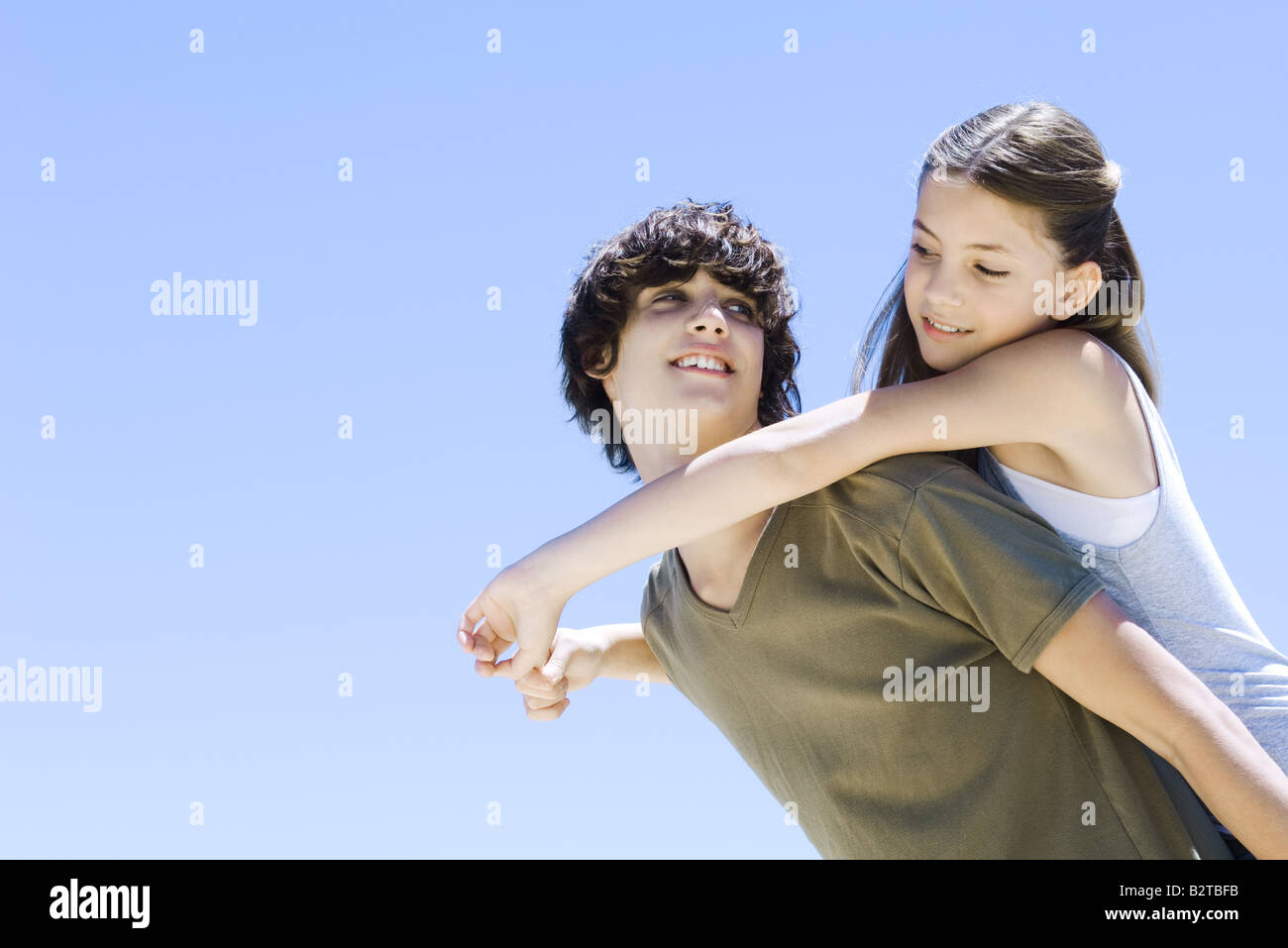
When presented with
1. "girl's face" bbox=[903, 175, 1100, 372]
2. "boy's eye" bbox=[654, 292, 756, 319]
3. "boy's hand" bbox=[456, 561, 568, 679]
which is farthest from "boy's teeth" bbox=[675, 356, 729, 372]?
"boy's hand" bbox=[456, 561, 568, 679]

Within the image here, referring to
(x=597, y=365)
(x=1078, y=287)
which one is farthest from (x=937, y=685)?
(x=597, y=365)

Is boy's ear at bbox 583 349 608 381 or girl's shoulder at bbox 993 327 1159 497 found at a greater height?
boy's ear at bbox 583 349 608 381

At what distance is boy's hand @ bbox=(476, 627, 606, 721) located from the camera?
3465mm

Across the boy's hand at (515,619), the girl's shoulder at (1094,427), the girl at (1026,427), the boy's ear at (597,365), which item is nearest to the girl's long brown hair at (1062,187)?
the girl at (1026,427)

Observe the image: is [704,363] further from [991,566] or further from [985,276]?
[991,566]

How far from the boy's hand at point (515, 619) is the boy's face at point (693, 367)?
22.4 inches

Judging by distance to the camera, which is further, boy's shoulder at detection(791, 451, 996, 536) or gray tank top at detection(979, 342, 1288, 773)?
gray tank top at detection(979, 342, 1288, 773)

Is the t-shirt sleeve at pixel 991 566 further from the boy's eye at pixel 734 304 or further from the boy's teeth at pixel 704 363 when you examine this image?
the boy's eye at pixel 734 304

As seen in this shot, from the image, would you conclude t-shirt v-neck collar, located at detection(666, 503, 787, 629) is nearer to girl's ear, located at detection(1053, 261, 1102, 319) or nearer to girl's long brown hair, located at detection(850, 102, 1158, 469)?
girl's long brown hair, located at detection(850, 102, 1158, 469)

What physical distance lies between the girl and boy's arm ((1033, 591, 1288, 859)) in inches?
14.0
